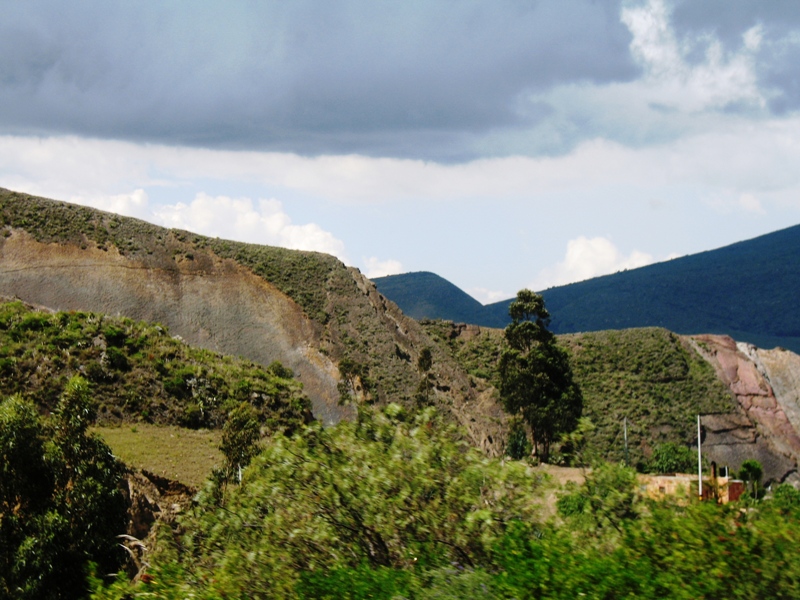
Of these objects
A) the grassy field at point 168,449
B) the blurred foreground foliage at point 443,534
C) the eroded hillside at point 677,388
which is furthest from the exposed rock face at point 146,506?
the eroded hillside at point 677,388

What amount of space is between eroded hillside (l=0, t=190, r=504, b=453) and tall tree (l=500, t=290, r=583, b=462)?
20.2ft

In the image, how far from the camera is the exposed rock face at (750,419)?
295 ft

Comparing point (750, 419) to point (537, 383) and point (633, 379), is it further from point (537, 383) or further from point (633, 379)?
point (537, 383)

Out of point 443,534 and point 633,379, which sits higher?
point 633,379

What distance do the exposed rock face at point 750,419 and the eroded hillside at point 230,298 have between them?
22856mm

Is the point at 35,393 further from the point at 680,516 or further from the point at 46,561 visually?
the point at 680,516

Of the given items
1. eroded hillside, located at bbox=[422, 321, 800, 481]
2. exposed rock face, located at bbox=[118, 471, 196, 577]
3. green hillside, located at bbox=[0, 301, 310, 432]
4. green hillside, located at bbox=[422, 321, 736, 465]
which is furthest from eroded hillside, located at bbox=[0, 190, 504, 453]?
exposed rock face, located at bbox=[118, 471, 196, 577]

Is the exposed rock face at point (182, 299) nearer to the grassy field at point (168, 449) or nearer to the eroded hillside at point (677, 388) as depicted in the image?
the grassy field at point (168, 449)

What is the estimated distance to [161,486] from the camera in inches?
1626

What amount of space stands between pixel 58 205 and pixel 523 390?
52.0m

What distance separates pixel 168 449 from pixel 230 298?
38703 mm

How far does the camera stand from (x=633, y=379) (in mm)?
100062

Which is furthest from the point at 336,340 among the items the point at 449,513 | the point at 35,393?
the point at 449,513

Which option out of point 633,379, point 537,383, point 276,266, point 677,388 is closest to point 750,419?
point 677,388
